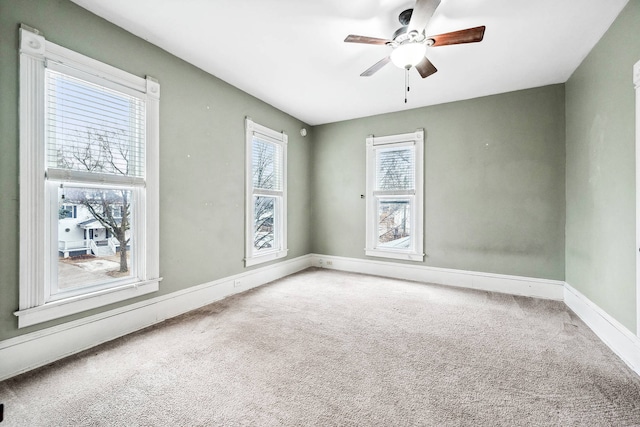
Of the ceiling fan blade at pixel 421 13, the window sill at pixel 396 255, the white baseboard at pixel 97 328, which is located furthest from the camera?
the window sill at pixel 396 255

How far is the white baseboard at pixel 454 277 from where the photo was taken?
11.8ft

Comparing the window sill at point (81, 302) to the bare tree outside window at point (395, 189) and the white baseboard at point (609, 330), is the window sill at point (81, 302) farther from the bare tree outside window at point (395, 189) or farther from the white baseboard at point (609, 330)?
the white baseboard at point (609, 330)

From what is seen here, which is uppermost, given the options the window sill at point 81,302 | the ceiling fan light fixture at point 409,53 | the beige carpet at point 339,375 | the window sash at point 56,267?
the ceiling fan light fixture at point 409,53

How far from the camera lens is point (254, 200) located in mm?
4020

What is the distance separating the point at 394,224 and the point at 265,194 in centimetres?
225

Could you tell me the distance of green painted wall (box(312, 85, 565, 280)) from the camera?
3.54 metres

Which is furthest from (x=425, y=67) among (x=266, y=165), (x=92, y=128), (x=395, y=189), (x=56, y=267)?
(x=56, y=267)

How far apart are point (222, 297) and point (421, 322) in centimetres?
240

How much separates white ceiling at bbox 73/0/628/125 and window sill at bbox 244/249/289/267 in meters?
2.40

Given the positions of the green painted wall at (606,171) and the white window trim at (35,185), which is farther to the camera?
the green painted wall at (606,171)

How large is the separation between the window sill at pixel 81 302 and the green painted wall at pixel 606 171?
164 inches

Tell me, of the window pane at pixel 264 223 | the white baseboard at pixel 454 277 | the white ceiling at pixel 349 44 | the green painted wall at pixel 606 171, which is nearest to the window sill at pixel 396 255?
the white baseboard at pixel 454 277

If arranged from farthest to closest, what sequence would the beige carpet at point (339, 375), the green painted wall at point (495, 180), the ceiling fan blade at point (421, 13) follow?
1. the green painted wall at point (495, 180)
2. the ceiling fan blade at point (421, 13)
3. the beige carpet at point (339, 375)

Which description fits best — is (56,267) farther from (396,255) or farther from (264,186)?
(396,255)
